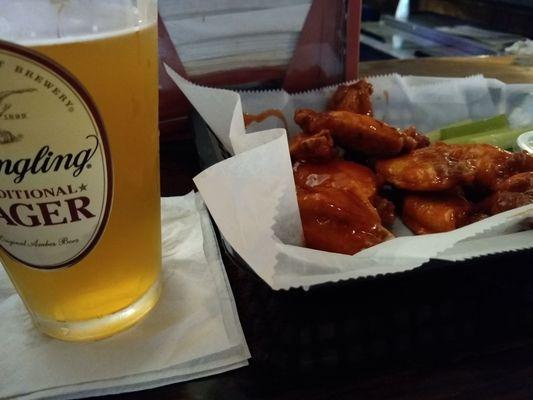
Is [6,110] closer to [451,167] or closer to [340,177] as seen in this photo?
[340,177]

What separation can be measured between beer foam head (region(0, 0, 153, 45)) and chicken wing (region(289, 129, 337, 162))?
14.3 inches

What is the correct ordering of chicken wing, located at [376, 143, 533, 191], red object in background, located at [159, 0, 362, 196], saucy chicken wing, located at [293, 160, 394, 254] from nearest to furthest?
saucy chicken wing, located at [293, 160, 394, 254]
chicken wing, located at [376, 143, 533, 191]
red object in background, located at [159, 0, 362, 196]

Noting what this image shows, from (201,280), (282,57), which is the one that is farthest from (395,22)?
(201,280)

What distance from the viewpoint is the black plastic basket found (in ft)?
1.61

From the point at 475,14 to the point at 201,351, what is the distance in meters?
4.47

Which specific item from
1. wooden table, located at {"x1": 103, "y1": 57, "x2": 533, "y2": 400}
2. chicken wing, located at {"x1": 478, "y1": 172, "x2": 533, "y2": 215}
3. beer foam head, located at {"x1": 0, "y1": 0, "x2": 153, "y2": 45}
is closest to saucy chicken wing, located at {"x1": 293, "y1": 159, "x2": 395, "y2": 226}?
chicken wing, located at {"x1": 478, "y1": 172, "x2": 533, "y2": 215}

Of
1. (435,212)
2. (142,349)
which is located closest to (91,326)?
(142,349)

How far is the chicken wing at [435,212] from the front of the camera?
0.75 metres

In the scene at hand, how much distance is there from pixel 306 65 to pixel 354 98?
208mm

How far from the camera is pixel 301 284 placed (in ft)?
1.52

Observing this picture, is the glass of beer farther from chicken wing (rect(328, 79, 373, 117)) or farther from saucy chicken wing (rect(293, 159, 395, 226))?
chicken wing (rect(328, 79, 373, 117))

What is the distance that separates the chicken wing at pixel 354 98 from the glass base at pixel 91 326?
23.9 inches

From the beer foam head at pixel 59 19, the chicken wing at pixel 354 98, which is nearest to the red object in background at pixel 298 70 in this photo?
the chicken wing at pixel 354 98

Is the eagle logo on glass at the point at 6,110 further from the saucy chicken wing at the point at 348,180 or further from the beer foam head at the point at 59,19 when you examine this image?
the saucy chicken wing at the point at 348,180
